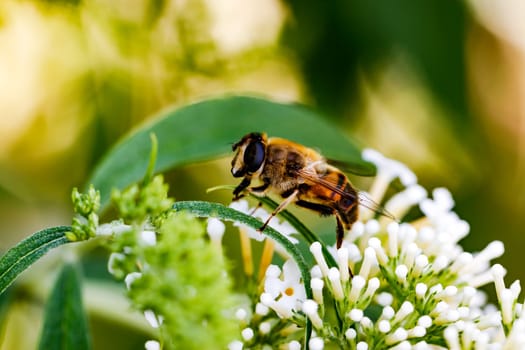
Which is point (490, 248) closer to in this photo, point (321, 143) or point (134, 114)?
point (321, 143)

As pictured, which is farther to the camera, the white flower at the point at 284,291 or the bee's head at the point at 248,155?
the bee's head at the point at 248,155

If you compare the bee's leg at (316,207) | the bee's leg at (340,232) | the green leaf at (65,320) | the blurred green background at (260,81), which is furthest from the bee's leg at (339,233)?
the blurred green background at (260,81)

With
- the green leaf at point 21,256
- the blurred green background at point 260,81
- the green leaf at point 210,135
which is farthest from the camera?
the blurred green background at point 260,81

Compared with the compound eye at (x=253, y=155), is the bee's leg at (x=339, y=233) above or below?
below

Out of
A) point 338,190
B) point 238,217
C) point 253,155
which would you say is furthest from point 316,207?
point 238,217

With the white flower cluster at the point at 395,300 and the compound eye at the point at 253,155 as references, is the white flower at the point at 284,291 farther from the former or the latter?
the compound eye at the point at 253,155

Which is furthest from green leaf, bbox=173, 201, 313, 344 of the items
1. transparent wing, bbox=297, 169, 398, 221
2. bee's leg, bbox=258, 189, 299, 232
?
transparent wing, bbox=297, 169, 398, 221

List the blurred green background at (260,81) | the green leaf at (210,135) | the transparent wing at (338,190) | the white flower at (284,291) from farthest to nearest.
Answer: the blurred green background at (260,81), the green leaf at (210,135), the transparent wing at (338,190), the white flower at (284,291)
